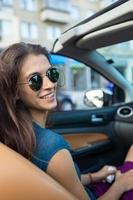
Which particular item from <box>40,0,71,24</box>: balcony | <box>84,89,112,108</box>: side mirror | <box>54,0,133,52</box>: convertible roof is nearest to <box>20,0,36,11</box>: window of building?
<box>40,0,71,24</box>: balcony

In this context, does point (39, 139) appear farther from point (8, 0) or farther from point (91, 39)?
point (8, 0)

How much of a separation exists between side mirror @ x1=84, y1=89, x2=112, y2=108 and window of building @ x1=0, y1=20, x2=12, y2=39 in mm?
22644

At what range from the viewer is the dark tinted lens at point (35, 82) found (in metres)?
1.62

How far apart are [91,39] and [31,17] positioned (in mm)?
26863

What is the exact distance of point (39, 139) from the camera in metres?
1.57

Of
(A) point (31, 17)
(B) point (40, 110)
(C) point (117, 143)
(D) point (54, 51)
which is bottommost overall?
(C) point (117, 143)

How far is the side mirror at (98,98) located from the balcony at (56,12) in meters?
26.0

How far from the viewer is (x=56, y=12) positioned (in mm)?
29766

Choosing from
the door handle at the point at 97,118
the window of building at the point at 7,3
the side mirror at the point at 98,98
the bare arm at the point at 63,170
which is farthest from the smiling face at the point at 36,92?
the window of building at the point at 7,3

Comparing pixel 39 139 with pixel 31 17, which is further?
pixel 31 17

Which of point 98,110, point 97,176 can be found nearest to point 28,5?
point 98,110

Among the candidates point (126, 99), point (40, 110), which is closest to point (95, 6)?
point (126, 99)

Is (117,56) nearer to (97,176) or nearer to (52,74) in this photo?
(97,176)

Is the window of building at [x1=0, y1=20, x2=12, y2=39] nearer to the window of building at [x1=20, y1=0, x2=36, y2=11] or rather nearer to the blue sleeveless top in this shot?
the window of building at [x1=20, y1=0, x2=36, y2=11]
